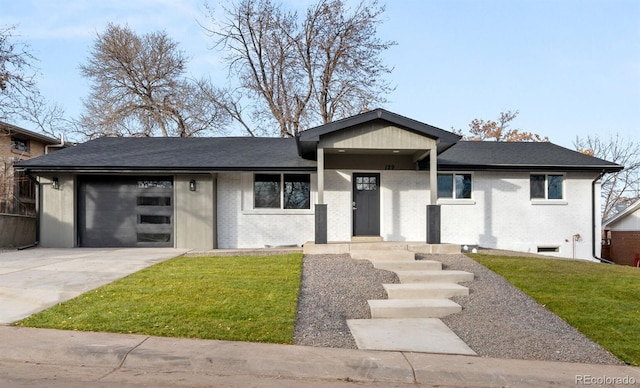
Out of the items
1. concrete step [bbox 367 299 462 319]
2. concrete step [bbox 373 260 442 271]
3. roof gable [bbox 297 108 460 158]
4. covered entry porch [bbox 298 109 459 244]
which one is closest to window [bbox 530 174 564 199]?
covered entry porch [bbox 298 109 459 244]

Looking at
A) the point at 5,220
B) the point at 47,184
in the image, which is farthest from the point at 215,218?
the point at 5,220

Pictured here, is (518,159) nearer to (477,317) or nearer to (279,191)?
(279,191)

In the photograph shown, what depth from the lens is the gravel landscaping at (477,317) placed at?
550 cm

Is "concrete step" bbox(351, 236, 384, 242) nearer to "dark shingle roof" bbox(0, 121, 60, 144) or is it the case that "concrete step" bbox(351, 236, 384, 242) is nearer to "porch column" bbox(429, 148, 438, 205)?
"porch column" bbox(429, 148, 438, 205)

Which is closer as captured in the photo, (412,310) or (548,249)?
(412,310)

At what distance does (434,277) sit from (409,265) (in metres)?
0.95

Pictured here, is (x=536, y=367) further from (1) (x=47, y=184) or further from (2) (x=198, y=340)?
(1) (x=47, y=184)

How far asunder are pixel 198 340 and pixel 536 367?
3781mm

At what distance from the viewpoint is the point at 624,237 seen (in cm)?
2053

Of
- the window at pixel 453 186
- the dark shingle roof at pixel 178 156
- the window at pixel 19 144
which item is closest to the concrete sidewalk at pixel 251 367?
the dark shingle roof at pixel 178 156

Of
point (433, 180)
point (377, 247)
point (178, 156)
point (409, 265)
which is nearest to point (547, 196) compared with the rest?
point (433, 180)

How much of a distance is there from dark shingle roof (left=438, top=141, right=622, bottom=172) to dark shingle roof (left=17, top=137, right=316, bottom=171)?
15.9ft

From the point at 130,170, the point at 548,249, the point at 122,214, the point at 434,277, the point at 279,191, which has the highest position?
the point at 130,170

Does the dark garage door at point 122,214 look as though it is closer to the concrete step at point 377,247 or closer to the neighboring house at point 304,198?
the neighboring house at point 304,198
